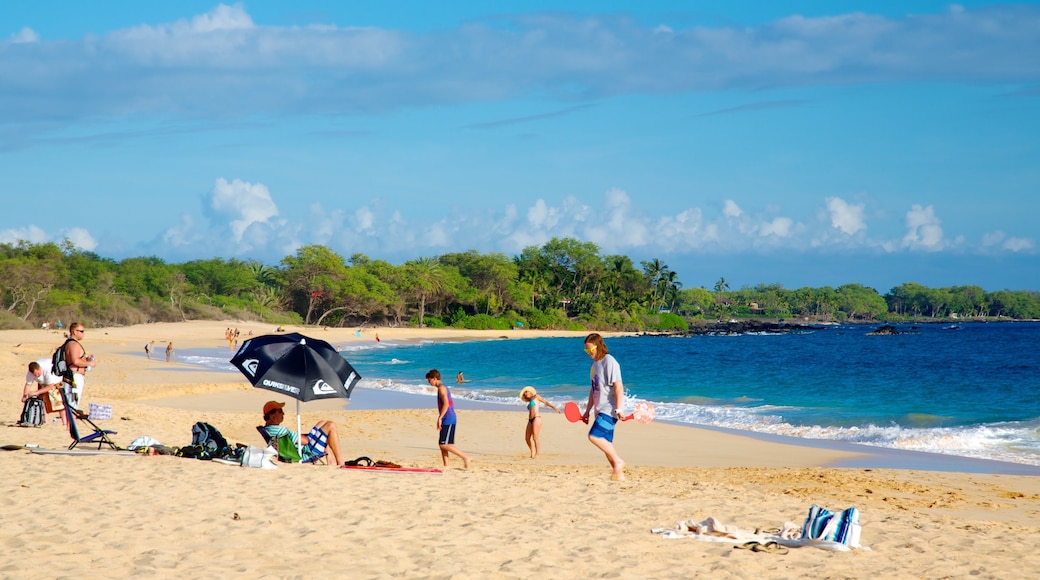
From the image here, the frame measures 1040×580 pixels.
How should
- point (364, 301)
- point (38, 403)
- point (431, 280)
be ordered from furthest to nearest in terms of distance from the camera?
Result: point (431, 280) < point (364, 301) < point (38, 403)

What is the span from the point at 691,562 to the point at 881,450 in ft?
36.8

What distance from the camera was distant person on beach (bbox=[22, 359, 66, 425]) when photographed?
42.9 ft

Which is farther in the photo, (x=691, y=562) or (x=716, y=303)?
(x=716, y=303)

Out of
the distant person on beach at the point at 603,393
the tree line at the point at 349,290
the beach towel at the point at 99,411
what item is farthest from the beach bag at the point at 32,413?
the tree line at the point at 349,290

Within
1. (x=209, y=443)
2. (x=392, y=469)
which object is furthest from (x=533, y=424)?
(x=209, y=443)

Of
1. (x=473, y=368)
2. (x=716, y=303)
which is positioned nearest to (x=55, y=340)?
(x=473, y=368)

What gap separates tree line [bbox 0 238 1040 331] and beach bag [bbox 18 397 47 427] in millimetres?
53921

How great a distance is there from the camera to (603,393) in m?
9.74

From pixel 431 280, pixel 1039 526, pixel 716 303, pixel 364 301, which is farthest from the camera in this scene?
pixel 716 303

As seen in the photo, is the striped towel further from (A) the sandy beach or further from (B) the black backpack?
(B) the black backpack

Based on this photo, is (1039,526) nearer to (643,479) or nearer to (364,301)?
(643,479)

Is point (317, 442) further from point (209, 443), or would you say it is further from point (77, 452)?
point (77, 452)

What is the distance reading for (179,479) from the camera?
9.24 meters

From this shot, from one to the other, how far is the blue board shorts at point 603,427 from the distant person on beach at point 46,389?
781 cm
